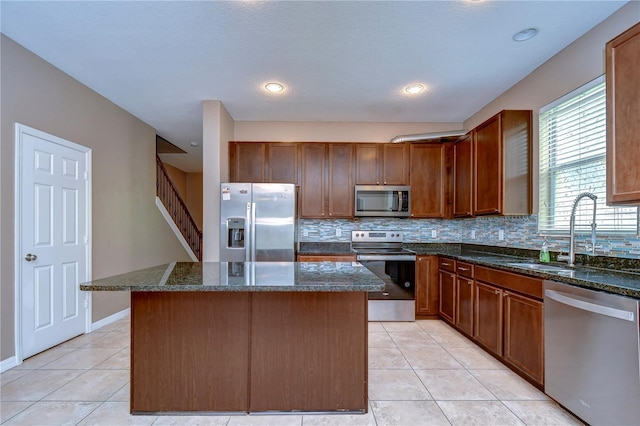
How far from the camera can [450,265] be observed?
12.1ft

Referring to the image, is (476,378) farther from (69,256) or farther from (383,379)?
(69,256)

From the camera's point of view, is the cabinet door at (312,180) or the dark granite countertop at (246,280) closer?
the dark granite countertop at (246,280)

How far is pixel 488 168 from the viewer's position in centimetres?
334

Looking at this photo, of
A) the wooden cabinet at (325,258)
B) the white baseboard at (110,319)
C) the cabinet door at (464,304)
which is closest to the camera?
the cabinet door at (464,304)

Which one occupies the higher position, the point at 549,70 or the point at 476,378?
the point at 549,70

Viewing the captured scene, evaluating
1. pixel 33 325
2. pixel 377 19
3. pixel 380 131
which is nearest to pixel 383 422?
pixel 377 19

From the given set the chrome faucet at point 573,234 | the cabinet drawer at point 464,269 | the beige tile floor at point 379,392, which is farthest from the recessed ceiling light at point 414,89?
the beige tile floor at point 379,392

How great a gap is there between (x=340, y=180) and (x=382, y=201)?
65 cm

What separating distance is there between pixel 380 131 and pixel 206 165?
248cm

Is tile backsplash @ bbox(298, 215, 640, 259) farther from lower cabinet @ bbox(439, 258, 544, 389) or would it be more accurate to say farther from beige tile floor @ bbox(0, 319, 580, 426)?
beige tile floor @ bbox(0, 319, 580, 426)

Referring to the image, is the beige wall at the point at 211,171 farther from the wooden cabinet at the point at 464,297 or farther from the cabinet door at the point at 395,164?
the wooden cabinet at the point at 464,297

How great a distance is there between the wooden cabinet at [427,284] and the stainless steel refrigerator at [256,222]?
1.65 metres

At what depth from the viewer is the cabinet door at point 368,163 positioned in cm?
440

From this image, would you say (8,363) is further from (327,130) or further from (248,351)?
(327,130)
